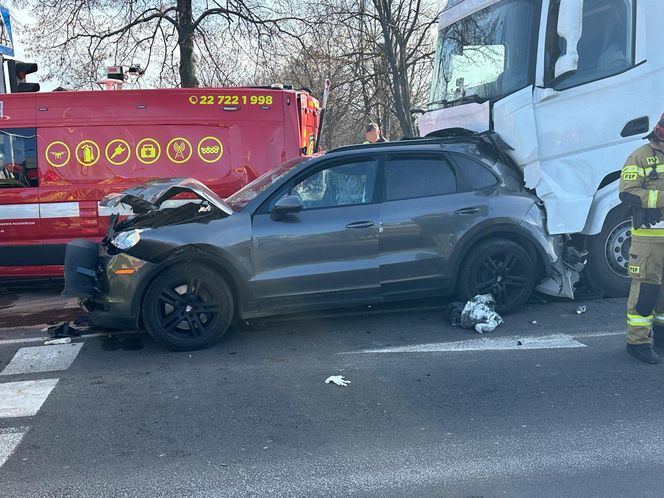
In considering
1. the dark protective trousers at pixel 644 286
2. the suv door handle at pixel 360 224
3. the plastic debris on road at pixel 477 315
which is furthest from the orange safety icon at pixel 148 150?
Answer: the dark protective trousers at pixel 644 286

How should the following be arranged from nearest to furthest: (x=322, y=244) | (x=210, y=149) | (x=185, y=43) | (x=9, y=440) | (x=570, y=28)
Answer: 1. (x=9, y=440)
2. (x=322, y=244)
3. (x=570, y=28)
4. (x=210, y=149)
5. (x=185, y=43)

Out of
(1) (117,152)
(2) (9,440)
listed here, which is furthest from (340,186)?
(1) (117,152)

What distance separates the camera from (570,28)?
5641mm

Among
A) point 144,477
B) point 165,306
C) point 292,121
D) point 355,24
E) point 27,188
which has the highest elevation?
point 355,24

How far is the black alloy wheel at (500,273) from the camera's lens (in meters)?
5.78

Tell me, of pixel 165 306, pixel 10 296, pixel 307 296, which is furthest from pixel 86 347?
pixel 10 296

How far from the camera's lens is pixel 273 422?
3.84 m

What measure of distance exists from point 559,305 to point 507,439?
3.16 meters

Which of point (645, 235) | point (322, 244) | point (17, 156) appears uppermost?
point (17, 156)

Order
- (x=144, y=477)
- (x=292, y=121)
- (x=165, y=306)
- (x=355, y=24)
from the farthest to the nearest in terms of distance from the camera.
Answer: (x=355, y=24) → (x=292, y=121) → (x=165, y=306) → (x=144, y=477)

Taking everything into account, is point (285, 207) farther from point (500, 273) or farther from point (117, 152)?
point (117, 152)

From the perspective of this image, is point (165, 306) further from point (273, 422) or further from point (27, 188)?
point (27, 188)

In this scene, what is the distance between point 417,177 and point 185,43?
480 inches

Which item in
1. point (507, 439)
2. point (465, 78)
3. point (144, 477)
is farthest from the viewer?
point (465, 78)
